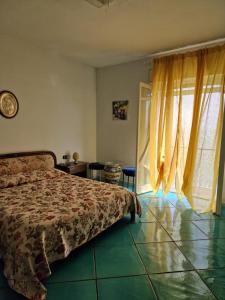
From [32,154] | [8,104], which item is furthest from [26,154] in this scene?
[8,104]

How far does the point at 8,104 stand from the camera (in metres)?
3.26

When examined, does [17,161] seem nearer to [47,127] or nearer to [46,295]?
[47,127]

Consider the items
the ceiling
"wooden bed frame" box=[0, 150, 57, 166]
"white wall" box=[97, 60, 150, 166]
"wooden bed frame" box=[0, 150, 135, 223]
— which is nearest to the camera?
the ceiling

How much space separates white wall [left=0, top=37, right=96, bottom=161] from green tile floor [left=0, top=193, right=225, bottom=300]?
81.8 inches

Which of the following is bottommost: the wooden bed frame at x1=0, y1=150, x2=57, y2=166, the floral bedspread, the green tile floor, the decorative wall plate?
the green tile floor

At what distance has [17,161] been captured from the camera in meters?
3.28

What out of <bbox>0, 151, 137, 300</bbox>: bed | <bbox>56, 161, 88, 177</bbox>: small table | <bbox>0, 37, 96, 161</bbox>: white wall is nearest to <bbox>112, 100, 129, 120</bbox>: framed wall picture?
<bbox>0, 37, 96, 161</bbox>: white wall

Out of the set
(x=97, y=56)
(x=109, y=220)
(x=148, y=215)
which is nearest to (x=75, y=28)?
(x=97, y=56)

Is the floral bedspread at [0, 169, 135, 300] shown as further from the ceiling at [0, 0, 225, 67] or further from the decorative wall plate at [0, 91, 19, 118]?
the ceiling at [0, 0, 225, 67]

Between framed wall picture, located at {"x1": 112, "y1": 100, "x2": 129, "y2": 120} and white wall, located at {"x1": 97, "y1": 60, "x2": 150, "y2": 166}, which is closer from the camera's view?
white wall, located at {"x1": 97, "y1": 60, "x2": 150, "y2": 166}

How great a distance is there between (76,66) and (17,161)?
7.90ft

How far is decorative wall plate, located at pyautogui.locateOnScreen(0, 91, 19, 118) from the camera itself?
3.19m

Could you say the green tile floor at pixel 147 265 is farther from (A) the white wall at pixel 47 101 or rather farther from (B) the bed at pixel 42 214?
(A) the white wall at pixel 47 101

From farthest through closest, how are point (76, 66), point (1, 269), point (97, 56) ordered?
point (76, 66) → point (97, 56) → point (1, 269)
